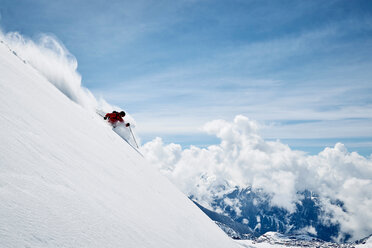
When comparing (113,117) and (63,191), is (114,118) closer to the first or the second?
(113,117)

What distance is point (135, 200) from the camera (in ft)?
23.8

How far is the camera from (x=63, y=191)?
4531 millimetres

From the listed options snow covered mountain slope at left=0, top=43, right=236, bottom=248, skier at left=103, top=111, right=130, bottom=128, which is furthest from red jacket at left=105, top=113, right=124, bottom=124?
snow covered mountain slope at left=0, top=43, right=236, bottom=248

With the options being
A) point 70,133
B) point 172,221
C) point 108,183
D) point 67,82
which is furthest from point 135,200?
point 67,82

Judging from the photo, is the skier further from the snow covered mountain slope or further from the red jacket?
the snow covered mountain slope

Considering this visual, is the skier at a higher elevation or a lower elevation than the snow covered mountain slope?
higher

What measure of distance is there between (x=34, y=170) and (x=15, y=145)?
0.70 metres

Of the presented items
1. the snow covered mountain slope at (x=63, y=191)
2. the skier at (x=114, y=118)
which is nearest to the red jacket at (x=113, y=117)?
the skier at (x=114, y=118)

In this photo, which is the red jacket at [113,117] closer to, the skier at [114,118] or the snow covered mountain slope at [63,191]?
the skier at [114,118]

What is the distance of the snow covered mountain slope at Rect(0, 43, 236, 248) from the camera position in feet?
10.9

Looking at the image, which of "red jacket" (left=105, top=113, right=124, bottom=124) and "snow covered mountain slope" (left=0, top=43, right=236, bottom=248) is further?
"red jacket" (left=105, top=113, right=124, bottom=124)

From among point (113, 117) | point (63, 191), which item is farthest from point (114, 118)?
point (63, 191)

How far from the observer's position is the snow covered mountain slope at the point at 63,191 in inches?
131

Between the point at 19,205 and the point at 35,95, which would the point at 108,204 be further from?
the point at 35,95
